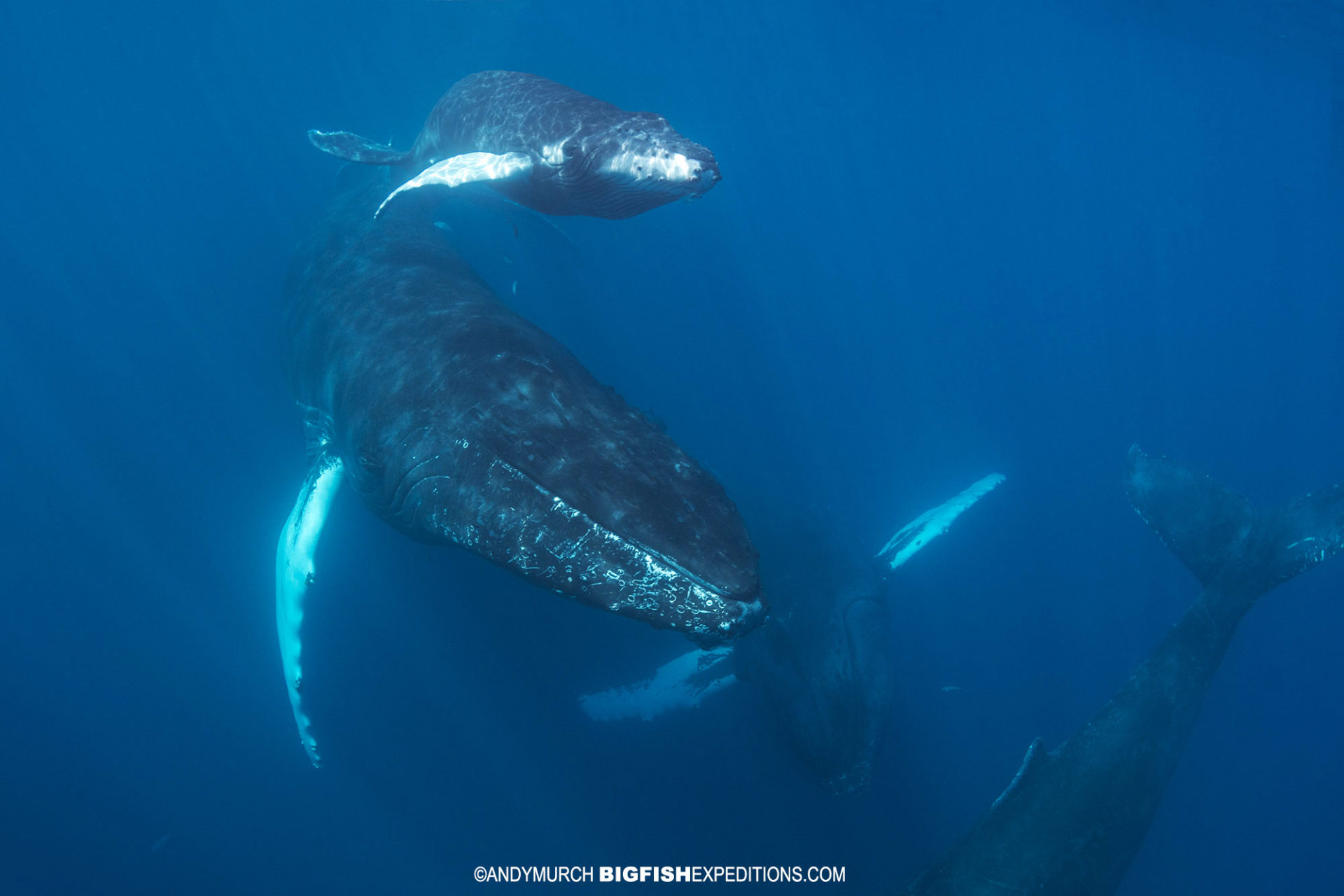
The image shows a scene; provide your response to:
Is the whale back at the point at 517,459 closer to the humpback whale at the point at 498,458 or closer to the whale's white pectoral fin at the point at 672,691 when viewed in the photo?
the humpback whale at the point at 498,458

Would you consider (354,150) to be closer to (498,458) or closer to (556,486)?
(498,458)

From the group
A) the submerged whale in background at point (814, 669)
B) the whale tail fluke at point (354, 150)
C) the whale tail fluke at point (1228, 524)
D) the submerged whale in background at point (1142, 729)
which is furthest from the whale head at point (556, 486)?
the whale tail fluke at point (1228, 524)

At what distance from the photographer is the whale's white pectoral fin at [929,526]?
11789 millimetres

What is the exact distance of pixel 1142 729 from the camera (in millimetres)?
8188

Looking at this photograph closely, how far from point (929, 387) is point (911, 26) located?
30.5 meters

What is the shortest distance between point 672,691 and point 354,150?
33.1 ft

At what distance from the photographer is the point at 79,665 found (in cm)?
1338

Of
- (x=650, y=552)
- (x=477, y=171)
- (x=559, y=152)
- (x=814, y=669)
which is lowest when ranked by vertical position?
(x=814, y=669)

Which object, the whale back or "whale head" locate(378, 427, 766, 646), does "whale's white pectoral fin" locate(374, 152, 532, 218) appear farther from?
"whale head" locate(378, 427, 766, 646)

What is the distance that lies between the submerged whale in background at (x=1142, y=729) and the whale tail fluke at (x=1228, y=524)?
0.7 inches

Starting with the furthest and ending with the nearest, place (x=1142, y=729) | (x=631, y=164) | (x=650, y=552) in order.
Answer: (x=1142, y=729), (x=631, y=164), (x=650, y=552)

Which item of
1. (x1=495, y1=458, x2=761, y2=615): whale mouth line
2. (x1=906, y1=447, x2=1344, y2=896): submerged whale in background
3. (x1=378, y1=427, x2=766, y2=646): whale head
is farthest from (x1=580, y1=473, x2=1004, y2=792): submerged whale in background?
(x1=495, y1=458, x2=761, y2=615): whale mouth line

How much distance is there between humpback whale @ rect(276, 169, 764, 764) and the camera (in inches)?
129

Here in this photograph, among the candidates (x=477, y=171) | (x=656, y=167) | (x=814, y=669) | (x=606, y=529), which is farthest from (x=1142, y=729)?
(x=477, y=171)
